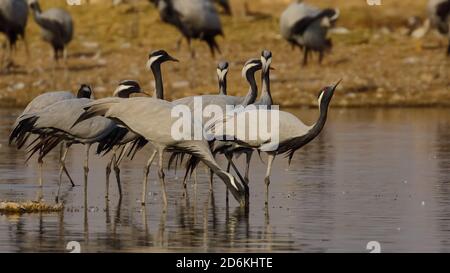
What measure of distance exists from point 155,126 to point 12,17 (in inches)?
749

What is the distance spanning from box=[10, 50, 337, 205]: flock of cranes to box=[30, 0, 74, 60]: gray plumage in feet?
53.6

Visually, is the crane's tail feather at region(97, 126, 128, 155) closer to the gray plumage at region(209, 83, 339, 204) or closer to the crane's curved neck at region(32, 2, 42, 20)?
the gray plumage at region(209, 83, 339, 204)

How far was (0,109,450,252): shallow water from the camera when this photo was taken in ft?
40.2

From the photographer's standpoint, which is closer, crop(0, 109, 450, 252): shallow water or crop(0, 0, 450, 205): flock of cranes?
crop(0, 109, 450, 252): shallow water

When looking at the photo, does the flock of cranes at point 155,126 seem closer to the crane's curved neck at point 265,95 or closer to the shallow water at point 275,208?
the crane's curved neck at point 265,95

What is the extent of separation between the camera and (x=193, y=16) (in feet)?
107

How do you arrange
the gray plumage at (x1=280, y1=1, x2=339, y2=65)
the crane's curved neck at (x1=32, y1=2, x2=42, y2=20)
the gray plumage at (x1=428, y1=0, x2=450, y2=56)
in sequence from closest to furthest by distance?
the gray plumage at (x1=280, y1=1, x2=339, y2=65) < the crane's curved neck at (x1=32, y1=2, x2=42, y2=20) < the gray plumage at (x1=428, y1=0, x2=450, y2=56)

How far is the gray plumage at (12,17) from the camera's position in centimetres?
3278

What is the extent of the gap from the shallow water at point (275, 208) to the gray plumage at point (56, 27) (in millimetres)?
11819

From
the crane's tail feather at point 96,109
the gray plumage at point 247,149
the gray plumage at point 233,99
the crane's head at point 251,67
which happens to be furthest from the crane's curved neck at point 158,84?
the crane's tail feather at point 96,109

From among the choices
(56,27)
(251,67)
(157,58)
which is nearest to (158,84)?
(157,58)

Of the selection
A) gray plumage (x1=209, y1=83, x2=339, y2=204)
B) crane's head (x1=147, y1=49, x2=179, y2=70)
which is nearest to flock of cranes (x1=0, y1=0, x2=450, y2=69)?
crane's head (x1=147, y1=49, x2=179, y2=70)

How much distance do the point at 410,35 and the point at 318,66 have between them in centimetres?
474
